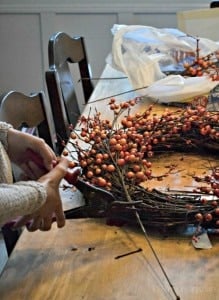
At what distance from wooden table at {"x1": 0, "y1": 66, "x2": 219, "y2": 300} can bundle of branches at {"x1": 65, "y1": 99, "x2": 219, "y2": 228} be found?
5cm

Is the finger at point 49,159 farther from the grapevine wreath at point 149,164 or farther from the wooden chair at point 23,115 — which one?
the wooden chair at point 23,115

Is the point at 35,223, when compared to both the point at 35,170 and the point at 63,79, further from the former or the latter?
the point at 63,79

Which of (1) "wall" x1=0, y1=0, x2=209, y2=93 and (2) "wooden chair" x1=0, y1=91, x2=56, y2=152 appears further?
(1) "wall" x1=0, y1=0, x2=209, y2=93

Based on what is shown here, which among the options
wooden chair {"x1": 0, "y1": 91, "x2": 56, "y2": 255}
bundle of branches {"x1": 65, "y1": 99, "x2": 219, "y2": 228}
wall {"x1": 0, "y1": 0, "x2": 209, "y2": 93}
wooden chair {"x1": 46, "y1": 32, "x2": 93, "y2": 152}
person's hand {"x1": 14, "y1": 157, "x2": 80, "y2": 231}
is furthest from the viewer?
wall {"x1": 0, "y1": 0, "x2": 209, "y2": 93}

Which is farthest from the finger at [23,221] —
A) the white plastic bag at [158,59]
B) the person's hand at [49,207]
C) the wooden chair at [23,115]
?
the white plastic bag at [158,59]

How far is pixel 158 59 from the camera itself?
77.0 inches

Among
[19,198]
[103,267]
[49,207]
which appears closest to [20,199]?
[19,198]

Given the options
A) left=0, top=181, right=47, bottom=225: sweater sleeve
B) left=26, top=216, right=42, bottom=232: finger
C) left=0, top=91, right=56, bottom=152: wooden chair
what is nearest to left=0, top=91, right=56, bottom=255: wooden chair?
left=0, top=91, right=56, bottom=152: wooden chair

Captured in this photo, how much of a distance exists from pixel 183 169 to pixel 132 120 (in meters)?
0.17

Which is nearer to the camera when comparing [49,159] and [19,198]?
[19,198]

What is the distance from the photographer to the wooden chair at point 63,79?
1722 millimetres

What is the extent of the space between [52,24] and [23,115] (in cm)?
181

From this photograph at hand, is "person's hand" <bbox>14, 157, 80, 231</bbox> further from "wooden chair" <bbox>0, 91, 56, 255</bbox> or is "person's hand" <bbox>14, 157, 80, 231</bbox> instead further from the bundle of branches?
"wooden chair" <bbox>0, 91, 56, 255</bbox>

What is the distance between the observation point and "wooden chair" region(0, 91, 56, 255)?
134 centimetres
